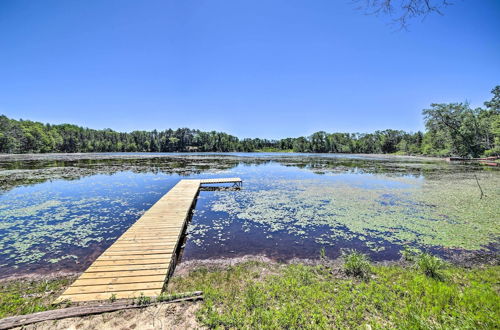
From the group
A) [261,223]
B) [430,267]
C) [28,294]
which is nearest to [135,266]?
[28,294]

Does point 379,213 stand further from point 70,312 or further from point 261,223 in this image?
point 70,312

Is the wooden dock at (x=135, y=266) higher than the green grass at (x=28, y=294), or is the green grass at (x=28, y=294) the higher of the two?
the wooden dock at (x=135, y=266)

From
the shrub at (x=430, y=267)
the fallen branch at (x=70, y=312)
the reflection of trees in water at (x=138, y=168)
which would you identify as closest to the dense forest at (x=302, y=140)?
the reflection of trees in water at (x=138, y=168)

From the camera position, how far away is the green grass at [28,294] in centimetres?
378

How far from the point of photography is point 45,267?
555 centimetres

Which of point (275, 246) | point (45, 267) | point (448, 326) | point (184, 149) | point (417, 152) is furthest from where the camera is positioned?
point (184, 149)

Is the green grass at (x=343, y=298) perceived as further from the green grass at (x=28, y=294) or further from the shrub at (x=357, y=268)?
the green grass at (x=28, y=294)

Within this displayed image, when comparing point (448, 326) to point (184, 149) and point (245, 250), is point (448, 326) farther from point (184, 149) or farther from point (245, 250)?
point (184, 149)

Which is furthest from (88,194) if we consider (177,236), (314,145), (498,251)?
(314,145)

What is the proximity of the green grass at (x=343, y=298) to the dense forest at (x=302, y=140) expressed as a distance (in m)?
48.3

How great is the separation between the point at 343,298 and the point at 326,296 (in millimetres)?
304

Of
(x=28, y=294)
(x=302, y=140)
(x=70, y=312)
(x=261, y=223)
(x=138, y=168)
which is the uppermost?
(x=302, y=140)

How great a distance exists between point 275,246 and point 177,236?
10.3 feet

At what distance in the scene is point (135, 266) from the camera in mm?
4980
